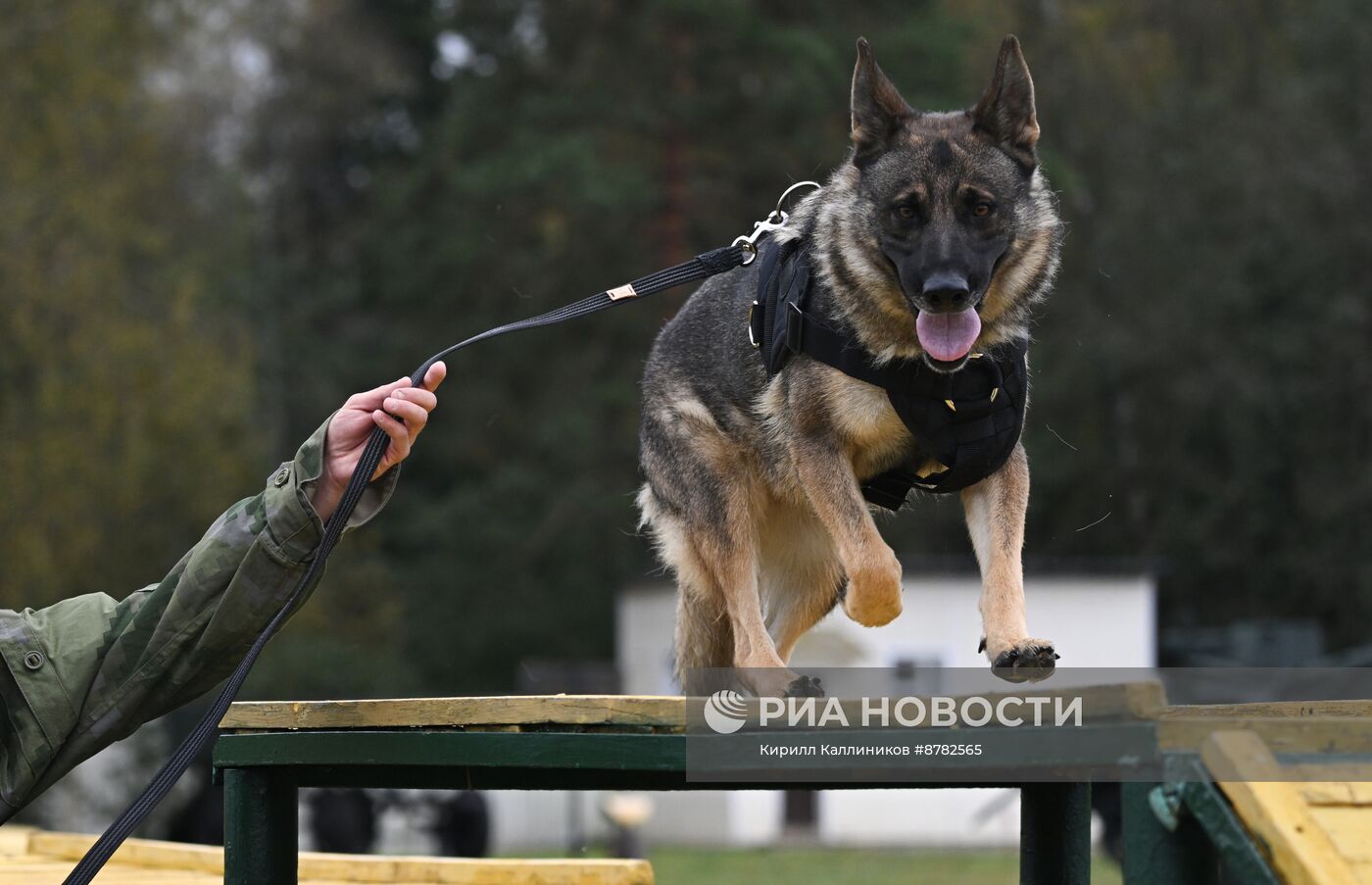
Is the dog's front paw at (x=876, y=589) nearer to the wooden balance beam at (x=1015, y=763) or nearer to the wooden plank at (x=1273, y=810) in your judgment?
the wooden balance beam at (x=1015, y=763)

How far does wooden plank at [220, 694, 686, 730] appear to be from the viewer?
10.3ft

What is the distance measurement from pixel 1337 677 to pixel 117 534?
52.2 ft

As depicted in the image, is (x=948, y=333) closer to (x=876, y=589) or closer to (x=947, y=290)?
(x=947, y=290)

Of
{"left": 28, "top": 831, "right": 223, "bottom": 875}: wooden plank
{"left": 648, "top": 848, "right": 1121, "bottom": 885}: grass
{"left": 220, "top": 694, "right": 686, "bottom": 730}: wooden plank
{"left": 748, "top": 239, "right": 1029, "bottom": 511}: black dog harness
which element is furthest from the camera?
{"left": 648, "top": 848, "right": 1121, "bottom": 885}: grass

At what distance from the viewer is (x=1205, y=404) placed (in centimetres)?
3159

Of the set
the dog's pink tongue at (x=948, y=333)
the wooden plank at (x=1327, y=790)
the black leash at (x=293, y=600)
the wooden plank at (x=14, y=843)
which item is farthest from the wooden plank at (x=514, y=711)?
the wooden plank at (x=14, y=843)

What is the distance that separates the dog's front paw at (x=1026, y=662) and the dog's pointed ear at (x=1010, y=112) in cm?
123

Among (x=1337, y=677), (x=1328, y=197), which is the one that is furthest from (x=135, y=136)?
(x=1328, y=197)

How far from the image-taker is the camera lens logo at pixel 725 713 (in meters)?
3.13

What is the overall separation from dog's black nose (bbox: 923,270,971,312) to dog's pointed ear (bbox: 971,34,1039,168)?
1.64 feet

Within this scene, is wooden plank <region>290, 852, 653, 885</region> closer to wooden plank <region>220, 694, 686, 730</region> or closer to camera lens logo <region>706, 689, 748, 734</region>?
wooden plank <region>220, 694, 686, 730</region>

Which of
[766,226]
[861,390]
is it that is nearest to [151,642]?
[861,390]

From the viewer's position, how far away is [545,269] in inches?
993

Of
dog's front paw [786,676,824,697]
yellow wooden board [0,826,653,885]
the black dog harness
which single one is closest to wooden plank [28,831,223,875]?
yellow wooden board [0,826,653,885]
